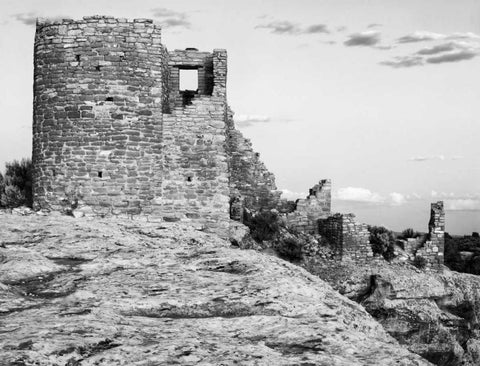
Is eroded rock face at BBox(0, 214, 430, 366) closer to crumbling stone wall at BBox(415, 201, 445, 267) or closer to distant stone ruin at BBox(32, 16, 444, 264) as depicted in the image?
distant stone ruin at BBox(32, 16, 444, 264)

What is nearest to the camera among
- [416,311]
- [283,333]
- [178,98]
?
[283,333]

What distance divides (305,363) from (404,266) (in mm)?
19819

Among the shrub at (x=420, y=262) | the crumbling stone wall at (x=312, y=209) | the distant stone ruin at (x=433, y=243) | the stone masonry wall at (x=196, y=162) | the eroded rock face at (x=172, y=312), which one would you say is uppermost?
the stone masonry wall at (x=196, y=162)

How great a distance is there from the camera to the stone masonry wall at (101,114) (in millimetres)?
20234

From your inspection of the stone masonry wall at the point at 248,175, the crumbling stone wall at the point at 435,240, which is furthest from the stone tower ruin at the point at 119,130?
the crumbling stone wall at the point at 435,240

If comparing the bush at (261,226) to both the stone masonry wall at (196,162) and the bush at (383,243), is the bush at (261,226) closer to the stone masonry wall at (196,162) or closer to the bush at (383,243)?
the stone masonry wall at (196,162)

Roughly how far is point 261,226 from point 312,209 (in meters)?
2.43

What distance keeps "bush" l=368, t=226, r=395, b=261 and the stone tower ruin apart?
6333 millimetres

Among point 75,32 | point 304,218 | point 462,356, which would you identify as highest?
point 75,32

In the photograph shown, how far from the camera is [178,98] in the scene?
73.0 feet

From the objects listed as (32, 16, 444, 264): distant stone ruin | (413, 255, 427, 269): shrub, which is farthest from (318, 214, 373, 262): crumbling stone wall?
(32, 16, 444, 264): distant stone ruin

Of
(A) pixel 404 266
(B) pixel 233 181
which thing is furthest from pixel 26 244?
(A) pixel 404 266

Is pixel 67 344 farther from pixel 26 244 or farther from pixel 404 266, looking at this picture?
pixel 404 266

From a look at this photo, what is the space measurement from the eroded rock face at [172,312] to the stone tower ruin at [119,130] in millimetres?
9412
